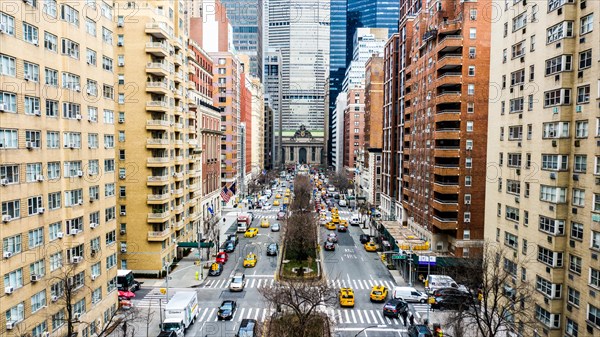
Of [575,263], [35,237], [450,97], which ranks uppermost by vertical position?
[450,97]

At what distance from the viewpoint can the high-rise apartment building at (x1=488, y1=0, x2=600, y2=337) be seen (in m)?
26.0

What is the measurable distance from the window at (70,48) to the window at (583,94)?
33.3 meters

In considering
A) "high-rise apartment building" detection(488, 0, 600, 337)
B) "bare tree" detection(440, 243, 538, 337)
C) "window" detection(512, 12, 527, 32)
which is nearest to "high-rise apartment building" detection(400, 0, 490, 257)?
"bare tree" detection(440, 243, 538, 337)

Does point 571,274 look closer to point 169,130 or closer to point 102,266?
point 102,266

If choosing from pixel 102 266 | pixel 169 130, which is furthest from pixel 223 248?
pixel 102 266

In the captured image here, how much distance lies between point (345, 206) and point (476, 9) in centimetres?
7145

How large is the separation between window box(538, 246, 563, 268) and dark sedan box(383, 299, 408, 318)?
46.3 feet

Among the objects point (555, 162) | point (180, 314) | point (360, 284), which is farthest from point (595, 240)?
point (180, 314)

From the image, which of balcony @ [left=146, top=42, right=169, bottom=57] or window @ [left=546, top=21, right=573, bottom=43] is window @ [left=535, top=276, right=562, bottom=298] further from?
balcony @ [left=146, top=42, right=169, bottom=57]

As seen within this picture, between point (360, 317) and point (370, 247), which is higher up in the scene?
point (370, 247)

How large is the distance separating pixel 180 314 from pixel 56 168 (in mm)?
14769

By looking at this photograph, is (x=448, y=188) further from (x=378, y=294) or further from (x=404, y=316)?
(x=404, y=316)

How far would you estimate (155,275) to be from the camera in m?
51.3

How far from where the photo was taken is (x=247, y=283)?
1989 inches
